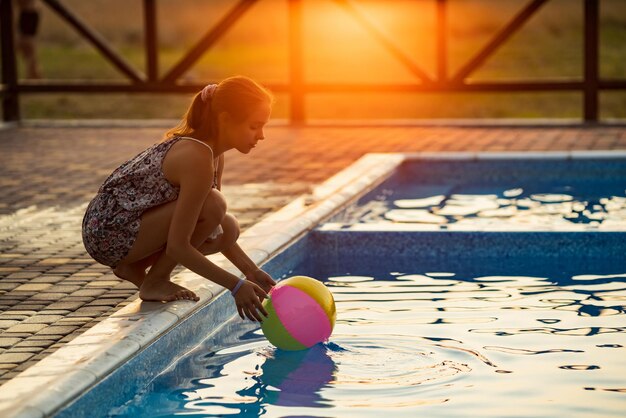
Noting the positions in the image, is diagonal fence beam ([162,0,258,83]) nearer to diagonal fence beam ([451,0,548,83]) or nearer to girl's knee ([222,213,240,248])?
diagonal fence beam ([451,0,548,83])

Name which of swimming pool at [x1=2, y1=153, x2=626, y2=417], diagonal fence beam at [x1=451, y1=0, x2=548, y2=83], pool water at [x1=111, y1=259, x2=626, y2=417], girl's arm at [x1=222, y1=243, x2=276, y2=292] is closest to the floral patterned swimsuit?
girl's arm at [x1=222, y1=243, x2=276, y2=292]

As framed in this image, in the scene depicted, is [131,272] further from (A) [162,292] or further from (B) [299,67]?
(B) [299,67]

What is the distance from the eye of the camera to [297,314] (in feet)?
15.3

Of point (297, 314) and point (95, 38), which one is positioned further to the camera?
point (95, 38)

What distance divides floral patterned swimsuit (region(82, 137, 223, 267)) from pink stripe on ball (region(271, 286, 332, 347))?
1.28 ft

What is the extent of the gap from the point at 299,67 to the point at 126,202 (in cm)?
802

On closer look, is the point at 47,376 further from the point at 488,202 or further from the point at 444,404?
the point at 488,202

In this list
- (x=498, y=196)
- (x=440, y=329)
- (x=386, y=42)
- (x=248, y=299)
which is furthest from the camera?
(x=386, y=42)

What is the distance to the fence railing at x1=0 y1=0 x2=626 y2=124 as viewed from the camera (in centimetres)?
1204

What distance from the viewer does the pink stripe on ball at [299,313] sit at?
4656 mm

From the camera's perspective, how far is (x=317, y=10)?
3622 cm

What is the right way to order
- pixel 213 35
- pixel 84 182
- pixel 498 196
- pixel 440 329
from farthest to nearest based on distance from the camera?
1. pixel 213 35
2. pixel 498 196
3. pixel 84 182
4. pixel 440 329

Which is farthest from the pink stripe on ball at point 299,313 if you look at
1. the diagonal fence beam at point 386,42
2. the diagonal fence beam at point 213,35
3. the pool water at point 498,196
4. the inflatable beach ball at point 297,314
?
the diagonal fence beam at point 213,35

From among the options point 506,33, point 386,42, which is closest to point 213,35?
point 386,42
